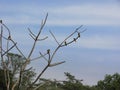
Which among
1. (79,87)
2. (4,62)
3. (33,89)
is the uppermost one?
(79,87)

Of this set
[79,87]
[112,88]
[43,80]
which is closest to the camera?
[43,80]

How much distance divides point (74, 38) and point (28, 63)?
433mm

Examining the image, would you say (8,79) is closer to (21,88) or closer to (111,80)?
(21,88)

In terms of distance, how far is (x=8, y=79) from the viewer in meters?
3.75

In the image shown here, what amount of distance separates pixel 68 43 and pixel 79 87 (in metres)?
73.5

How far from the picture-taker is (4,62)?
3.78m

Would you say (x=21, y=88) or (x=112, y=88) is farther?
(x=112, y=88)

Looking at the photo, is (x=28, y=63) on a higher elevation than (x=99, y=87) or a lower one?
lower

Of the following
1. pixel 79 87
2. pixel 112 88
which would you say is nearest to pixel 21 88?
pixel 79 87

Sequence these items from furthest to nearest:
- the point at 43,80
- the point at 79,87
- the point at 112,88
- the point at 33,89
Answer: the point at 112,88
the point at 79,87
the point at 43,80
the point at 33,89

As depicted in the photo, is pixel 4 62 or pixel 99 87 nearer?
pixel 4 62

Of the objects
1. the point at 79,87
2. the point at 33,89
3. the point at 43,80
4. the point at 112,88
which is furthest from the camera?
the point at 112,88

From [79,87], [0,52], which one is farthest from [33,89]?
[79,87]

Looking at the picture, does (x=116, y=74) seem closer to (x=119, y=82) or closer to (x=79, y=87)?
(x=119, y=82)
